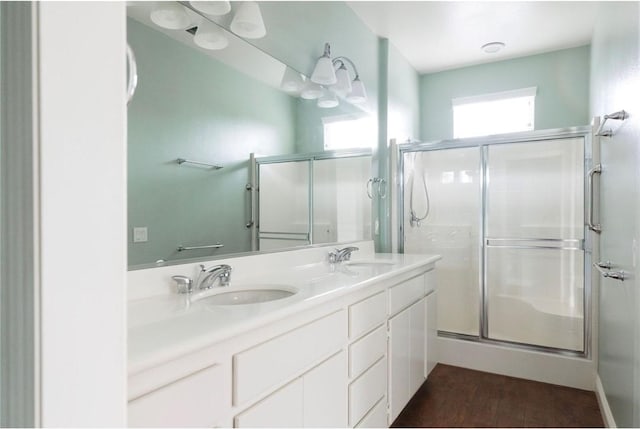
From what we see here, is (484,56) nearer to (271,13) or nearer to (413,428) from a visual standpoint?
(271,13)

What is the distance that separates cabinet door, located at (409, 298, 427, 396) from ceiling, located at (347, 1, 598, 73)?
2.11m

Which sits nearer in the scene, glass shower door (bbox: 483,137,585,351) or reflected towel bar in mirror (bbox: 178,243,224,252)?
reflected towel bar in mirror (bbox: 178,243,224,252)

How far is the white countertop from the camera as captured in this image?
0.82m

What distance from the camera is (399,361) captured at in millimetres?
2094

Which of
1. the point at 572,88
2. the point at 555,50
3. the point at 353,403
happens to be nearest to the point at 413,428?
the point at 353,403

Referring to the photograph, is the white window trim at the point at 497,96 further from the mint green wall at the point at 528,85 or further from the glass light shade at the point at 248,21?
the glass light shade at the point at 248,21

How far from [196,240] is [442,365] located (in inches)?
98.2

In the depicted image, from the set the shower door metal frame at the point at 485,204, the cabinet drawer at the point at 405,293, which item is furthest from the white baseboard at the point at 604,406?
the cabinet drawer at the point at 405,293

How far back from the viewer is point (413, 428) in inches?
85.8

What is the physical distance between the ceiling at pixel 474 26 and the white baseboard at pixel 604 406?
2.65 meters

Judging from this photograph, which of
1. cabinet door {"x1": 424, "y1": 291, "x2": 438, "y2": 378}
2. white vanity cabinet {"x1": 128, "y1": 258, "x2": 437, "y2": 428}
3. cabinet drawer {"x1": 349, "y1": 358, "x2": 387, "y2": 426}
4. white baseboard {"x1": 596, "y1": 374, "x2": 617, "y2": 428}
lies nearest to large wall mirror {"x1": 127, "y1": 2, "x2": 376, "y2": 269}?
white vanity cabinet {"x1": 128, "y1": 258, "x2": 437, "y2": 428}

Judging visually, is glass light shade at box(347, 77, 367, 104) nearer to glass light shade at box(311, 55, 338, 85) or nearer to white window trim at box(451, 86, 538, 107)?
glass light shade at box(311, 55, 338, 85)

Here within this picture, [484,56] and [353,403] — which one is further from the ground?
[484,56]

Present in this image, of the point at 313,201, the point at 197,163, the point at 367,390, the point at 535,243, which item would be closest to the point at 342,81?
the point at 313,201
